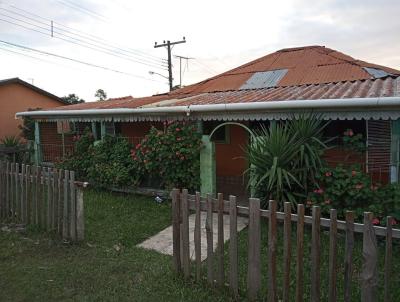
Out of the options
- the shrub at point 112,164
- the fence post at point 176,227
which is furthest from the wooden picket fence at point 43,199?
the shrub at point 112,164

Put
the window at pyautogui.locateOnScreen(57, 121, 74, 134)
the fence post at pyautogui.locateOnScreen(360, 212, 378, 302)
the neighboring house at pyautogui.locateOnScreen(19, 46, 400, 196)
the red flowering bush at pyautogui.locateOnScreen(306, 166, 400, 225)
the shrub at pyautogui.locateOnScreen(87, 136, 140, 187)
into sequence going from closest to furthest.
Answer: the fence post at pyautogui.locateOnScreen(360, 212, 378, 302) → the red flowering bush at pyautogui.locateOnScreen(306, 166, 400, 225) → the neighboring house at pyautogui.locateOnScreen(19, 46, 400, 196) → the shrub at pyautogui.locateOnScreen(87, 136, 140, 187) → the window at pyautogui.locateOnScreen(57, 121, 74, 134)

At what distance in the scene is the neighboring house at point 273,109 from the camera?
5992 millimetres

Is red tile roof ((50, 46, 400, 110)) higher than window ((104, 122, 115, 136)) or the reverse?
higher

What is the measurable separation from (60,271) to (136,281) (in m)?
0.99

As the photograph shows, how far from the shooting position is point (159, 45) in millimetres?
26703

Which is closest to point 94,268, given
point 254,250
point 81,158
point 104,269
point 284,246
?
point 104,269

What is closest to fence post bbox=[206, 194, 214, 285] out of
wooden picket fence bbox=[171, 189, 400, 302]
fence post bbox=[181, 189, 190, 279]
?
wooden picket fence bbox=[171, 189, 400, 302]

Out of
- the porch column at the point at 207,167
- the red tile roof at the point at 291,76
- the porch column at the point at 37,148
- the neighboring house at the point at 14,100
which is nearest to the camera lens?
the porch column at the point at 207,167

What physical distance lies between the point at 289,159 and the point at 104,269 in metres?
3.26

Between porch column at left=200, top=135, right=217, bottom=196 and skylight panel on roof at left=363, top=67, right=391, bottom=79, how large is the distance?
4.87m

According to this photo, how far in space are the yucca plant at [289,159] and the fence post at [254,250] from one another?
7.45 feet

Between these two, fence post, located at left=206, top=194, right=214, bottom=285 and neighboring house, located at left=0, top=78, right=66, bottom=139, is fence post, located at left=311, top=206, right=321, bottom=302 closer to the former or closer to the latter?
fence post, located at left=206, top=194, right=214, bottom=285

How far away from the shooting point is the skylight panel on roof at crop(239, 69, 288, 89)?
33.5ft

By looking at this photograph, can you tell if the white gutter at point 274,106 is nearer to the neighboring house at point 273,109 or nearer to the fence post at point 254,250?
the neighboring house at point 273,109
